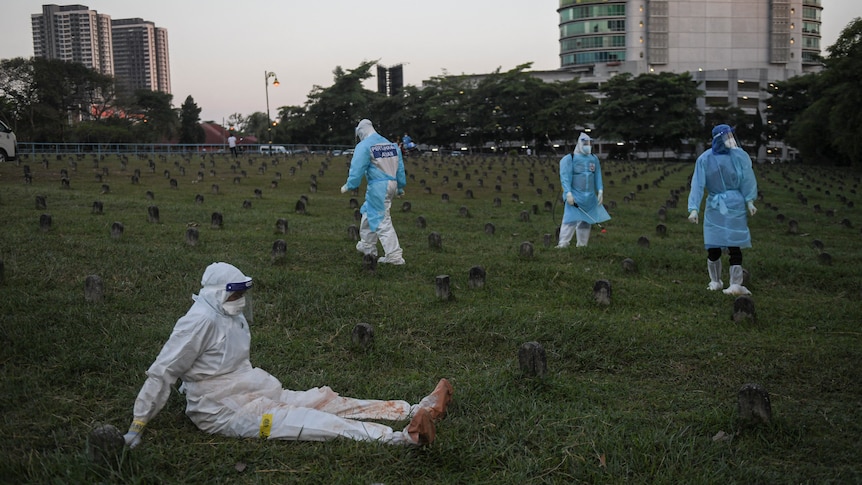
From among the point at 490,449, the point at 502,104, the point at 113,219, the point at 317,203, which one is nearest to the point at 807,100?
the point at 502,104

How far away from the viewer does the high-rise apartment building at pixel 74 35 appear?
11756 cm

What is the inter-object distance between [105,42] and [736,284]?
484 feet

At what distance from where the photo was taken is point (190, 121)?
72125 mm

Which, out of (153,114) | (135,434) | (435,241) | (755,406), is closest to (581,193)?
(435,241)

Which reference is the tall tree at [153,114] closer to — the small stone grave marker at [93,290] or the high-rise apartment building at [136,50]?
the small stone grave marker at [93,290]

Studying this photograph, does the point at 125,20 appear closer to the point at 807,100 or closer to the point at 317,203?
the point at 807,100

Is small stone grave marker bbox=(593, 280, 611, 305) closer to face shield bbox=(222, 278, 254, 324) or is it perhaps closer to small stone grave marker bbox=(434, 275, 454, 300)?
small stone grave marker bbox=(434, 275, 454, 300)

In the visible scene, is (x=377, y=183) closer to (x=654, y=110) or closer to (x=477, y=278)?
(x=477, y=278)

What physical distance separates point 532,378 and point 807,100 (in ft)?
186

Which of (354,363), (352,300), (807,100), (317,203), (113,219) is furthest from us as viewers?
(807,100)

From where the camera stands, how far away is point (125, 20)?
158 meters

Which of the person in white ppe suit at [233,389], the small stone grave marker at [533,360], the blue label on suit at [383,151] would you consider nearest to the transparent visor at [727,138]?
the blue label on suit at [383,151]

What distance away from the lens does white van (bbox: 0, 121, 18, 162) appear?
2267 cm

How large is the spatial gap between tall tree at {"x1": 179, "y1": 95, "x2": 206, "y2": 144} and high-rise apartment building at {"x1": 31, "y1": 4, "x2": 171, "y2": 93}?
19335 millimetres
